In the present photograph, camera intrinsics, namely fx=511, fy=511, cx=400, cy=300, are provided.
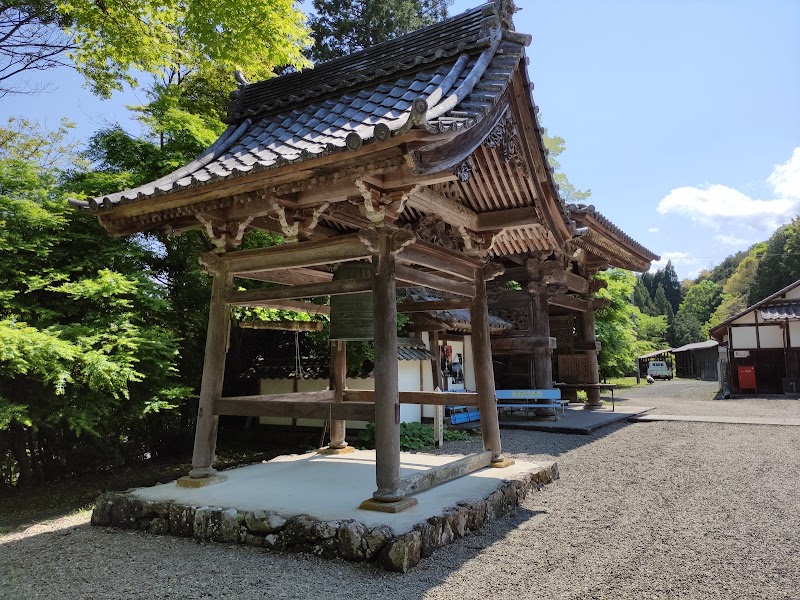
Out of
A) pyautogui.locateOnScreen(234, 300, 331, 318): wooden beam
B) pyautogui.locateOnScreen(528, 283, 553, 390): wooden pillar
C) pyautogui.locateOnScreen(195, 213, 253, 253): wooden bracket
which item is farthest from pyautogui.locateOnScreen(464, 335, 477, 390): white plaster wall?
pyautogui.locateOnScreen(195, 213, 253, 253): wooden bracket

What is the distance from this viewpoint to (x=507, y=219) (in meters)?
5.86

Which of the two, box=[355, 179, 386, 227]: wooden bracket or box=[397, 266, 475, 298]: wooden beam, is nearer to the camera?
box=[355, 179, 386, 227]: wooden bracket

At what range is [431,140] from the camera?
3.73 metres

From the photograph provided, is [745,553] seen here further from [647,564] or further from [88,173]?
[88,173]

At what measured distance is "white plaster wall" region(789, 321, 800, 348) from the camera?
72.5 feet

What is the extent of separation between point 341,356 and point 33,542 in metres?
3.99

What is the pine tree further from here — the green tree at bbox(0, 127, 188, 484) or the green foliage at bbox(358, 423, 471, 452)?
the green tree at bbox(0, 127, 188, 484)

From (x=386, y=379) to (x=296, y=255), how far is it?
164cm

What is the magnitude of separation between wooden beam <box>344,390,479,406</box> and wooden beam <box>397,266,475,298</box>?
3.93 ft

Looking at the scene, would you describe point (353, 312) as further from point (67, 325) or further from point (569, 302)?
point (569, 302)

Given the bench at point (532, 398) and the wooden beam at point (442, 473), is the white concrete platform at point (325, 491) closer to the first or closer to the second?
the wooden beam at point (442, 473)

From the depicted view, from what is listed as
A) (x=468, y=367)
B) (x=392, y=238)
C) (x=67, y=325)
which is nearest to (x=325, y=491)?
(x=392, y=238)

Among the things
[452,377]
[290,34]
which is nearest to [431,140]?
[290,34]

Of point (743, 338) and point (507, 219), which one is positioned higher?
point (507, 219)
